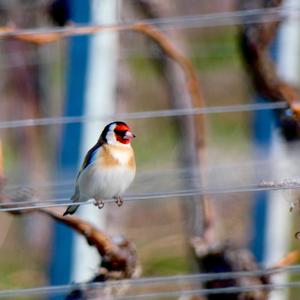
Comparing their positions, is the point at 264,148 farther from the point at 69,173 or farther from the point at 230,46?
the point at 230,46

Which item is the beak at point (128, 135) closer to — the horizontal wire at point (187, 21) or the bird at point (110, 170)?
the bird at point (110, 170)

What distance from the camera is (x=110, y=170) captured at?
139 inches

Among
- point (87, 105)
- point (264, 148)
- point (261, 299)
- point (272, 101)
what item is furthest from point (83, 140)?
point (261, 299)

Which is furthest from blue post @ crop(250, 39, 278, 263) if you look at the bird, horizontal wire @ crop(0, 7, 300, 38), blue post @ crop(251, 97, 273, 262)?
the bird

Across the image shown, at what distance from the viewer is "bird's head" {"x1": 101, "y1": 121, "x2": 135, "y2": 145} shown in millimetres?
3469

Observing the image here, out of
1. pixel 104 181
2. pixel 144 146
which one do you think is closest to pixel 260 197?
pixel 104 181

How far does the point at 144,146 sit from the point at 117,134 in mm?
5553

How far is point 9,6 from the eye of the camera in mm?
6145

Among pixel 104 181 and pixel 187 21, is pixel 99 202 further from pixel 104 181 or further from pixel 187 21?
pixel 187 21

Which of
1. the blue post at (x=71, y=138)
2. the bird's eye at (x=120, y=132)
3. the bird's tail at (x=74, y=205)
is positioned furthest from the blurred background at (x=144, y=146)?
the bird's eye at (x=120, y=132)

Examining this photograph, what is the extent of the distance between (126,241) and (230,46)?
7232 millimetres

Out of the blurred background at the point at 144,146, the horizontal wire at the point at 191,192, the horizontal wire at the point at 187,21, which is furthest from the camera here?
the blurred background at the point at 144,146

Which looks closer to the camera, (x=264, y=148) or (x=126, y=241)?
(x=126, y=241)

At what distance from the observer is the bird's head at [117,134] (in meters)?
3.47
